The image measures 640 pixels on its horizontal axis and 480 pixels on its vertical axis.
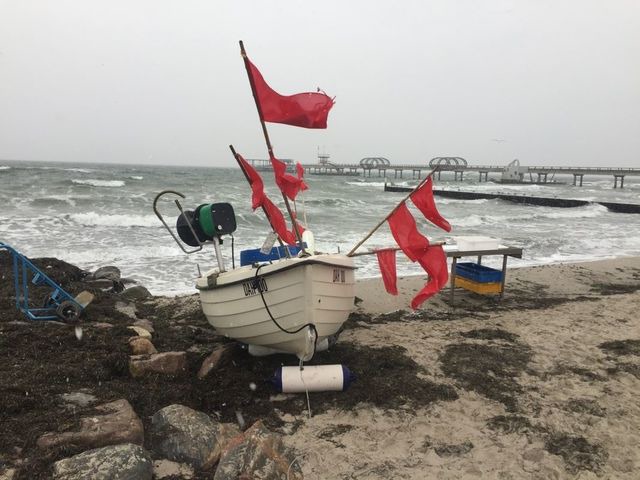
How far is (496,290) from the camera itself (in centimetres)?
862

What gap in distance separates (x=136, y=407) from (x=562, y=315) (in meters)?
6.56

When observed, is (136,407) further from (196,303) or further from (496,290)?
(496,290)

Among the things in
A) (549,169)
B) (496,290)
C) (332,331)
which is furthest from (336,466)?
(549,169)

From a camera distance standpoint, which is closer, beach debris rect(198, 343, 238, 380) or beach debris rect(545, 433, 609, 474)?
beach debris rect(545, 433, 609, 474)

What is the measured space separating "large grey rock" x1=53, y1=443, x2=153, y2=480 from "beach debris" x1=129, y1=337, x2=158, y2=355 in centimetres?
220

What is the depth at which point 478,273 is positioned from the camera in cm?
861

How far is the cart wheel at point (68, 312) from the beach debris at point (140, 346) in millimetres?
1336

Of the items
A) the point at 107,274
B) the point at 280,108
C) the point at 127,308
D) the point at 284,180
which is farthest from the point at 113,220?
the point at 280,108

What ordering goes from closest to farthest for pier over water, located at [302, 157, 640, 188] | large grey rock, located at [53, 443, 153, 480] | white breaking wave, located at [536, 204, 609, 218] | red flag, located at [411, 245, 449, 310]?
large grey rock, located at [53, 443, 153, 480], red flag, located at [411, 245, 449, 310], white breaking wave, located at [536, 204, 609, 218], pier over water, located at [302, 157, 640, 188]

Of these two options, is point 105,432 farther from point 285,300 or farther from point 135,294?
point 135,294

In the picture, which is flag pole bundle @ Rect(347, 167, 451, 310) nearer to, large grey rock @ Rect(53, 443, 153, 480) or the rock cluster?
the rock cluster

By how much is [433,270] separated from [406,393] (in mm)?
1393

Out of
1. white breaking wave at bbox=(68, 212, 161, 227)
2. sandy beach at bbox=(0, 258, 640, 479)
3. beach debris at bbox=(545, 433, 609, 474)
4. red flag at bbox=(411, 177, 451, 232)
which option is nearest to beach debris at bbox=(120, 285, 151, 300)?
sandy beach at bbox=(0, 258, 640, 479)

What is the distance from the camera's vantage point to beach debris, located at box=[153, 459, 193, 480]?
133 inches
